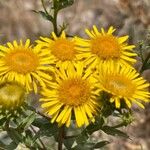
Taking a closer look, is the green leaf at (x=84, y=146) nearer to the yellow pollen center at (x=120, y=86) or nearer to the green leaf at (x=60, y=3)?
the yellow pollen center at (x=120, y=86)

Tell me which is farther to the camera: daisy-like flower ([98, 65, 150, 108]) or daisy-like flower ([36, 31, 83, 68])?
daisy-like flower ([36, 31, 83, 68])

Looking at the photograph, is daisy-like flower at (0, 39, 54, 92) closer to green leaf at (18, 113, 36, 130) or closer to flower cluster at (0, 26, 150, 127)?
flower cluster at (0, 26, 150, 127)

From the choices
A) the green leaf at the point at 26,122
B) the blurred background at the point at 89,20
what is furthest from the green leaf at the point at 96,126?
the blurred background at the point at 89,20

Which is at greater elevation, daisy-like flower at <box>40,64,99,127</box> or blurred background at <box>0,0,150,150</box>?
blurred background at <box>0,0,150,150</box>

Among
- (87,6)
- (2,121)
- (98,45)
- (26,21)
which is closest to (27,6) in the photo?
(26,21)

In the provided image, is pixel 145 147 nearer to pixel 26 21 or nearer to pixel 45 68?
pixel 26 21

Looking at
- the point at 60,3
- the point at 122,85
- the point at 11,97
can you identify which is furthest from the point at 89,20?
the point at 11,97

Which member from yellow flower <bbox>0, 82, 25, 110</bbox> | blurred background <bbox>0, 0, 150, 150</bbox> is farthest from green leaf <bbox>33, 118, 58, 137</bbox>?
blurred background <bbox>0, 0, 150, 150</bbox>

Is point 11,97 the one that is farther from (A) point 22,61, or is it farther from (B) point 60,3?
(B) point 60,3

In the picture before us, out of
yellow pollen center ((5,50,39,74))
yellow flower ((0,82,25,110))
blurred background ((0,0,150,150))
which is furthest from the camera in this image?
blurred background ((0,0,150,150))
